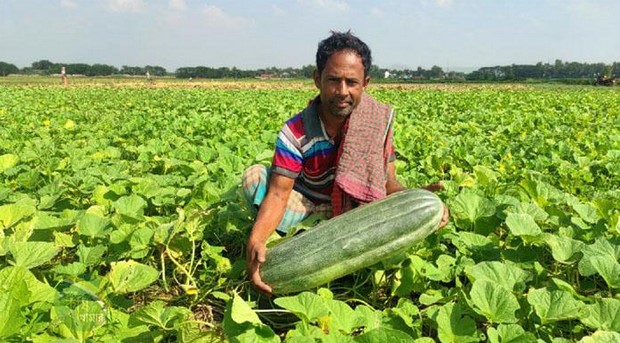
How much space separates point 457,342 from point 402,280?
2.23 feet

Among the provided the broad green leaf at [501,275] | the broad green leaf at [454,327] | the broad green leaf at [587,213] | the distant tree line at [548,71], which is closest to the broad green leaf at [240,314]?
the broad green leaf at [454,327]

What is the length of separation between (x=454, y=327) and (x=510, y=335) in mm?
205

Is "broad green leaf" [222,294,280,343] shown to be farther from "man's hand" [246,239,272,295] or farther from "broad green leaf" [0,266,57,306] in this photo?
"broad green leaf" [0,266,57,306]

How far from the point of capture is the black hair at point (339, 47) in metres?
2.83

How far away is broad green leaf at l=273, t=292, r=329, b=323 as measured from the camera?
201 centimetres

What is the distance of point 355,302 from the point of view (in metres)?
2.81

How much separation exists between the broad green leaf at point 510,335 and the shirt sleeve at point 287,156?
1.42 meters

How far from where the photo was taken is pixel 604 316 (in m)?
2.02

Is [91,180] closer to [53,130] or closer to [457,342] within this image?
[457,342]

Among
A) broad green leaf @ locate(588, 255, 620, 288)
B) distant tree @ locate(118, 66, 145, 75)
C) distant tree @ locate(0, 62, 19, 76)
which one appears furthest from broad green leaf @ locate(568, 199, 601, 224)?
distant tree @ locate(118, 66, 145, 75)

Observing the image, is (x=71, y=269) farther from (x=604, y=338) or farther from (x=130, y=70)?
(x=130, y=70)

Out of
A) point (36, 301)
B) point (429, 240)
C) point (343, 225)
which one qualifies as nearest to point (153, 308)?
point (36, 301)

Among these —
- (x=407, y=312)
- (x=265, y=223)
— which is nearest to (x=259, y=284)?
(x=265, y=223)

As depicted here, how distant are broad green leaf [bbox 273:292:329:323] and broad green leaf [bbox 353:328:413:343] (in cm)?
21
